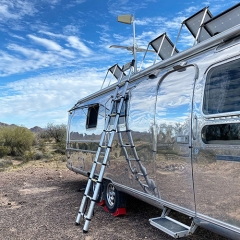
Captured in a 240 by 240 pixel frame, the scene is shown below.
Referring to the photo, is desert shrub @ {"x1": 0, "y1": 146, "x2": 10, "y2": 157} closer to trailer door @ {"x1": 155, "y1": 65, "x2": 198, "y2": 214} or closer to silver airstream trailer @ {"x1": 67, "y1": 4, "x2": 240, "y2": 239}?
silver airstream trailer @ {"x1": 67, "y1": 4, "x2": 240, "y2": 239}

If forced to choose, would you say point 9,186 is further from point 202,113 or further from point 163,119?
point 202,113

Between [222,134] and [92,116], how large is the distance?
469 cm

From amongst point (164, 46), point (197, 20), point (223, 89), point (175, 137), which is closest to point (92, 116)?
point (164, 46)

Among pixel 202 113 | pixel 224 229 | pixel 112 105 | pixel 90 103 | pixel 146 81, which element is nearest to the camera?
pixel 224 229

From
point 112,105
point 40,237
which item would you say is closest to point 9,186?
point 40,237

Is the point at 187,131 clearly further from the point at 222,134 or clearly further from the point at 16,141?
the point at 16,141

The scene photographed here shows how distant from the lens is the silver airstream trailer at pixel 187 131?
10.7 feet

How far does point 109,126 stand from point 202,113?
2943 millimetres

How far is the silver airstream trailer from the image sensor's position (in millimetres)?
3270

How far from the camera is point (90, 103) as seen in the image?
782 cm

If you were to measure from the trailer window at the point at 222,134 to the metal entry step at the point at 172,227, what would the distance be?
3.98 ft

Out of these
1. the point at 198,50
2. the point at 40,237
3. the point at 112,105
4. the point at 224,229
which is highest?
the point at 198,50

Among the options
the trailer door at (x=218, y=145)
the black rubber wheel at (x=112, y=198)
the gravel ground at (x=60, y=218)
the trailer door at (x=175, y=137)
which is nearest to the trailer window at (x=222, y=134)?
Result: the trailer door at (x=218, y=145)

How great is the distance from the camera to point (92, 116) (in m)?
7.63
